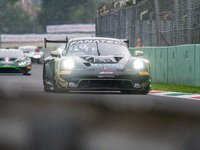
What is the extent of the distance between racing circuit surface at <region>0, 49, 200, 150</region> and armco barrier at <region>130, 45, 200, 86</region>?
391 cm

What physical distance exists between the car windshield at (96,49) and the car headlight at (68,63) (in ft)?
2.71

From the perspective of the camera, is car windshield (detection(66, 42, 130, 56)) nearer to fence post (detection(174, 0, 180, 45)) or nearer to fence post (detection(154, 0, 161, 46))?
fence post (detection(174, 0, 180, 45))

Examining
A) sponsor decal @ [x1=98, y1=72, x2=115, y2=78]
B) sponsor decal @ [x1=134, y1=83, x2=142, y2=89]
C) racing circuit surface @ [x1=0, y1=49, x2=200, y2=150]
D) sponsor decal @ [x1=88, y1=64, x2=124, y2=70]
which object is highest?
sponsor decal @ [x1=88, y1=64, x2=124, y2=70]

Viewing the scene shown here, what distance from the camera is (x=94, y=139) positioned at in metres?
6.72

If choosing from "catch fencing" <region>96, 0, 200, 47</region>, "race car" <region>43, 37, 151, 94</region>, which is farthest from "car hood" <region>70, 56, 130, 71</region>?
"catch fencing" <region>96, 0, 200, 47</region>

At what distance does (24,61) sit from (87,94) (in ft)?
33.8

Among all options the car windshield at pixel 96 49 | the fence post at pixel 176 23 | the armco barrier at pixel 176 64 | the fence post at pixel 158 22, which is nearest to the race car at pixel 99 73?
the car windshield at pixel 96 49

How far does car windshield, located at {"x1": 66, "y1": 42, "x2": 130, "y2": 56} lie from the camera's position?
13250mm

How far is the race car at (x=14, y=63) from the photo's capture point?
2208cm

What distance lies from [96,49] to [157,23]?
747 centimetres

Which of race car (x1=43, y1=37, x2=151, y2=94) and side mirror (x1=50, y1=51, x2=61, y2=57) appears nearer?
race car (x1=43, y1=37, x2=151, y2=94)

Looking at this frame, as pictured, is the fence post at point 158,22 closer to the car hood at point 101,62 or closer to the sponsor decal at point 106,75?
the car hood at point 101,62

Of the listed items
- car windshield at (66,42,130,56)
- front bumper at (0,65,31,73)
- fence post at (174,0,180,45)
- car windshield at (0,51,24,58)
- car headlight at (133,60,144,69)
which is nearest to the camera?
car headlight at (133,60,144,69)

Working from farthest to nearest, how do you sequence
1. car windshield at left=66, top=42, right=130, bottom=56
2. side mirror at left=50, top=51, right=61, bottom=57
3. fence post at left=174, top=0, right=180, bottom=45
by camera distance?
1. fence post at left=174, top=0, right=180, bottom=45
2. car windshield at left=66, top=42, right=130, bottom=56
3. side mirror at left=50, top=51, right=61, bottom=57
